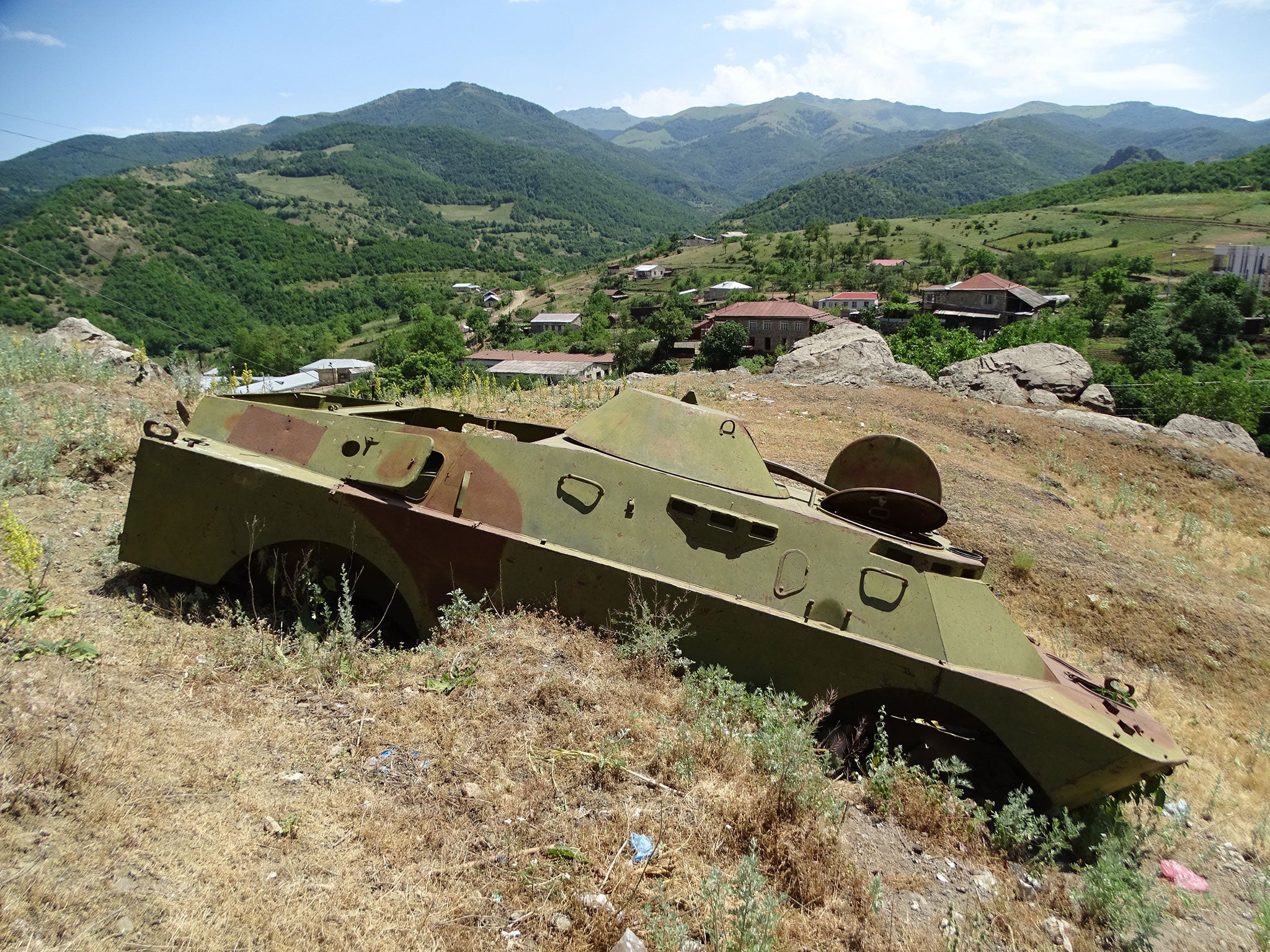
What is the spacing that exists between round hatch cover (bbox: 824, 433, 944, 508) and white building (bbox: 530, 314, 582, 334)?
75.9 metres

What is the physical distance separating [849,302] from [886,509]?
67368mm

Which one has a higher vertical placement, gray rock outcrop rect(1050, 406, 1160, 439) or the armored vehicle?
the armored vehicle

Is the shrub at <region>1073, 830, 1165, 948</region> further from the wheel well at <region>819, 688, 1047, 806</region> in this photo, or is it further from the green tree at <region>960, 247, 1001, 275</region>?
the green tree at <region>960, 247, 1001, 275</region>

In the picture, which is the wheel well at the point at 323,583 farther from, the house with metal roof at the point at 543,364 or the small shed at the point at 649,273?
the small shed at the point at 649,273

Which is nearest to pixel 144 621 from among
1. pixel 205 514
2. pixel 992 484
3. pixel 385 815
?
pixel 205 514

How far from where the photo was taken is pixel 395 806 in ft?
12.4

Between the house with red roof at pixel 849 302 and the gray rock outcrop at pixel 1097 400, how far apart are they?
45.9 metres

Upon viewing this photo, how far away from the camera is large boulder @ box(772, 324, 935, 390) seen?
19547 mm

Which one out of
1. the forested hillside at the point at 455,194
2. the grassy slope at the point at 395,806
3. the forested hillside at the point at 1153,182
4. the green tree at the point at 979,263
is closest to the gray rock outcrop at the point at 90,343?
the grassy slope at the point at 395,806

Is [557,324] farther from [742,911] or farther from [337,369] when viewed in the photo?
[742,911]

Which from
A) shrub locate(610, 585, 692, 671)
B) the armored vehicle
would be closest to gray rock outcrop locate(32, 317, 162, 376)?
the armored vehicle

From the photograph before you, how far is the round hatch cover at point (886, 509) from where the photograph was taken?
5.81 m

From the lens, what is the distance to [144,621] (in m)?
5.29

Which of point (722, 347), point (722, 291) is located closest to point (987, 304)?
point (722, 347)
